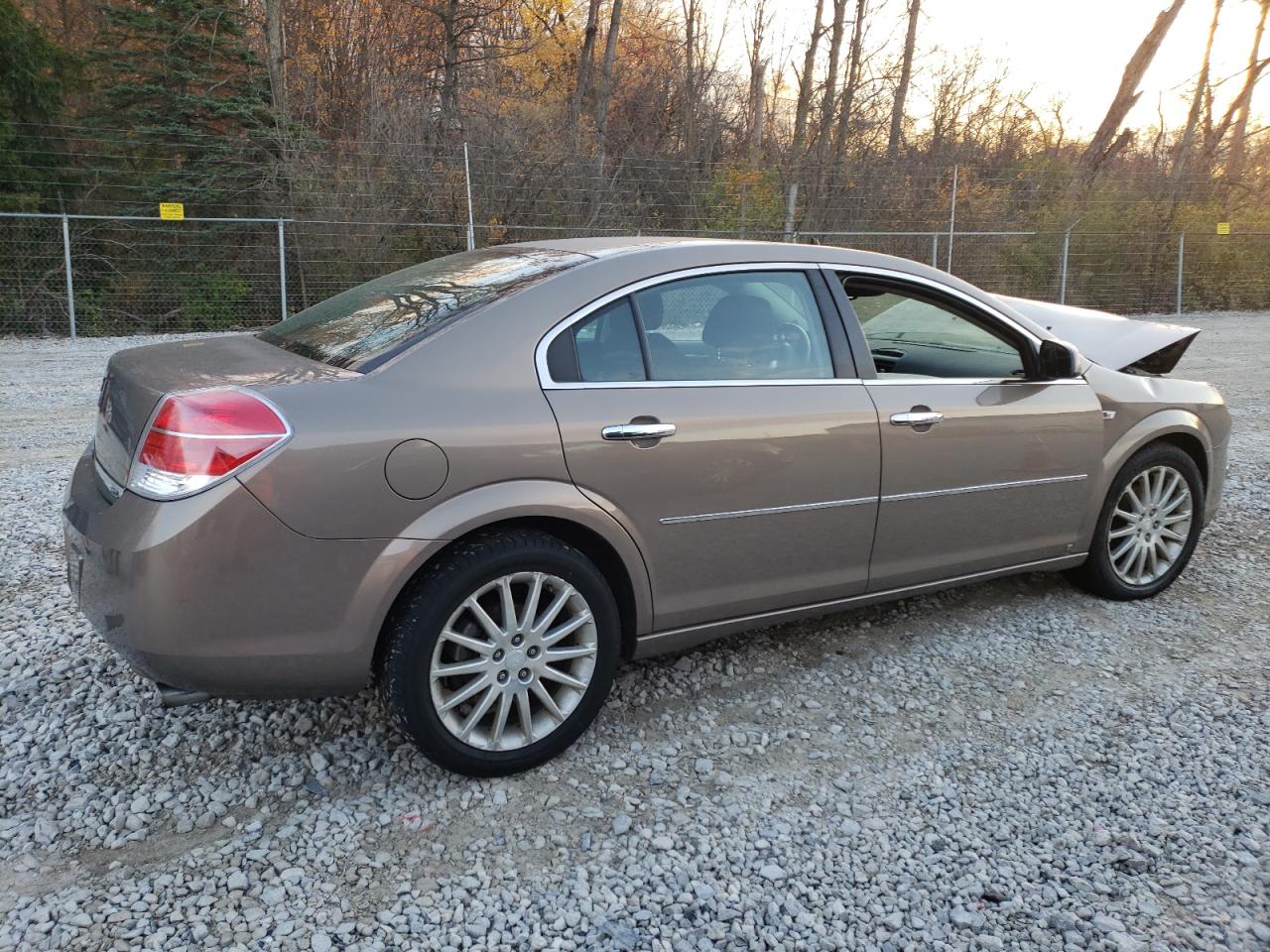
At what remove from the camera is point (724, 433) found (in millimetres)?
3160

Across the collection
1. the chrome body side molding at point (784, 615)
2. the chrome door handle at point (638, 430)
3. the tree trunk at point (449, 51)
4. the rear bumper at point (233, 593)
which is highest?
the tree trunk at point (449, 51)

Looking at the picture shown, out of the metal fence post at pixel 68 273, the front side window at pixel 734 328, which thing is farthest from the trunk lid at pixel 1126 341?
the metal fence post at pixel 68 273

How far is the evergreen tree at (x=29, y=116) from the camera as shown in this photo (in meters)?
15.7

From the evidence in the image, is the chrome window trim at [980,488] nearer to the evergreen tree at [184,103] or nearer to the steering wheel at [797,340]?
the steering wheel at [797,340]

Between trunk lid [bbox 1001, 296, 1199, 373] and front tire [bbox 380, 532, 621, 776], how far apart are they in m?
2.91

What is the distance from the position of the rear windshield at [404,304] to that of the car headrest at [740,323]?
51cm

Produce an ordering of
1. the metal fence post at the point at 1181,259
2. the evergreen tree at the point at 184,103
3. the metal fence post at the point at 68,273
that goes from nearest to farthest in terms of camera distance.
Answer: the metal fence post at the point at 68,273
the evergreen tree at the point at 184,103
the metal fence post at the point at 1181,259

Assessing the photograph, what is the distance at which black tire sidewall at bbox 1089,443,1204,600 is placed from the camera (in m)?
4.32

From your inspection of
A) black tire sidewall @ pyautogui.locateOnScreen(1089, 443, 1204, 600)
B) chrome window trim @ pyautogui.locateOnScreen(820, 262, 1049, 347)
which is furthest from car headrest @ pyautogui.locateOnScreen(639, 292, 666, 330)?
black tire sidewall @ pyautogui.locateOnScreen(1089, 443, 1204, 600)

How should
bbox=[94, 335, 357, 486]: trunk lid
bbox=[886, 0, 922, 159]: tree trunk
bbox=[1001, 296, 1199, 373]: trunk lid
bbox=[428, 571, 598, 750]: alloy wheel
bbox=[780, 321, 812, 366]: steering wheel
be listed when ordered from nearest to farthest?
1. bbox=[94, 335, 357, 486]: trunk lid
2. bbox=[428, 571, 598, 750]: alloy wheel
3. bbox=[780, 321, 812, 366]: steering wheel
4. bbox=[1001, 296, 1199, 373]: trunk lid
5. bbox=[886, 0, 922, 159]: tree trunk

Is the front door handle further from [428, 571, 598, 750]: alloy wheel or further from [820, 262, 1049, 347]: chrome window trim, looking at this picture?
[428, 571, 598, 750]: alloy wheel

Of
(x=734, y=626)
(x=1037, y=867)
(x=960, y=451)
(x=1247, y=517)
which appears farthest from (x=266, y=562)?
(x=1247, y=517)

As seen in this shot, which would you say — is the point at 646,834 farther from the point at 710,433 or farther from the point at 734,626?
the point at 710,433

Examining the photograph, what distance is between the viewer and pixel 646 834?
2695 millimetres
